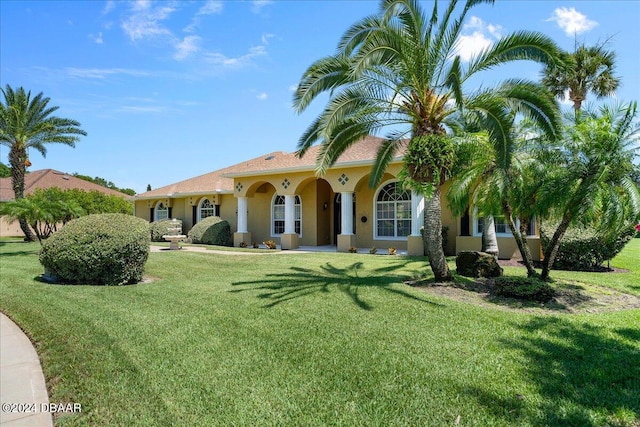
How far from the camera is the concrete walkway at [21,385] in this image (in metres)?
3.64

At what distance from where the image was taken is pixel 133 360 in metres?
4.77

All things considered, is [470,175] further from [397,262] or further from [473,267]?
[397,262]

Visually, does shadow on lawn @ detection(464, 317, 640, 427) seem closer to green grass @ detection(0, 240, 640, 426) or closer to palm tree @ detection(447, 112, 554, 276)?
green grass @ detection(0, 240, 640, 426)

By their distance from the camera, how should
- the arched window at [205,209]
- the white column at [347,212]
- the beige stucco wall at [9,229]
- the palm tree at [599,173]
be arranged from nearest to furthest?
1. the palm tree at [599,173]
2. the white column at [347,212]
3. the arched window at [205,209]
4. the beige stucco wall at [9,229]

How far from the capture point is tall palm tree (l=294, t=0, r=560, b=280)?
8492mm

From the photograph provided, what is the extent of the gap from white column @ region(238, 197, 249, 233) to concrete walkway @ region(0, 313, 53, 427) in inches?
641

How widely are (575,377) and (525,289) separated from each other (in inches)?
158

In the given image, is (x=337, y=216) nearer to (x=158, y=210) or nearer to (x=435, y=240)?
(x=435, y=240)

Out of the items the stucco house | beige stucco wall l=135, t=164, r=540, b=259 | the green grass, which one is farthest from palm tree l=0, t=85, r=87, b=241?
the green grass

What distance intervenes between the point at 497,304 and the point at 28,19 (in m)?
15.5

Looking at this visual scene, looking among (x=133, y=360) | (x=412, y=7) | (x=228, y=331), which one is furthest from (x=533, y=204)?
(x=133, y=360)

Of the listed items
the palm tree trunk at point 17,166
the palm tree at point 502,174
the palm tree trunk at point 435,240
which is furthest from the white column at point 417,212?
the palm tree trunk at point 17,166

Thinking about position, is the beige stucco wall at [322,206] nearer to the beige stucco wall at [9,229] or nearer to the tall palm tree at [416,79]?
the tall palm tree at [416,79]

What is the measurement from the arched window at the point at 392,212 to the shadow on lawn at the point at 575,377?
12293 millimetres
